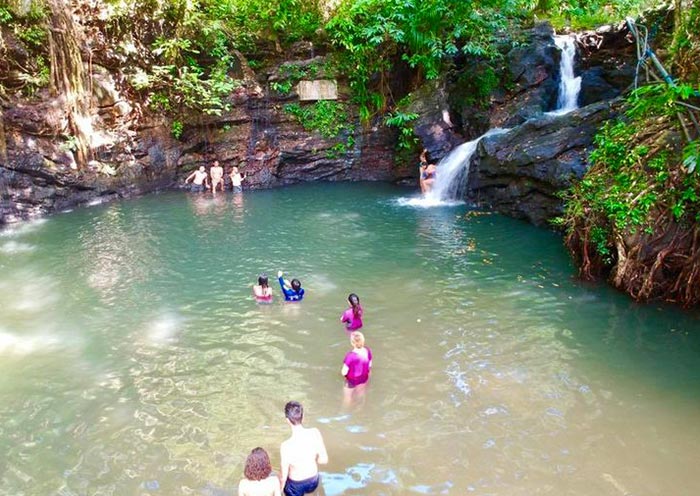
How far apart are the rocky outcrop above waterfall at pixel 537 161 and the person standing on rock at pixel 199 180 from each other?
32.2 feet

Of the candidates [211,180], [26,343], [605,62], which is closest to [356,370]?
[26,343]

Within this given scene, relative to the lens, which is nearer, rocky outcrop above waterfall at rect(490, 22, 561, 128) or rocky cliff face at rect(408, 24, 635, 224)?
rocky cliff face at rect(408, 24, 635, 224)

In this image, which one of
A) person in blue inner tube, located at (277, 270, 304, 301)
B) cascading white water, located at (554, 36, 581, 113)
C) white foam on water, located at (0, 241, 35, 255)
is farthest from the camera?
cascading white water, located at (554, 36, 581, 113)

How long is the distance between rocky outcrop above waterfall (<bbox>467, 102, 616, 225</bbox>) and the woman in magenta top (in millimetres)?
7835

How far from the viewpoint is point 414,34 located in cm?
1880

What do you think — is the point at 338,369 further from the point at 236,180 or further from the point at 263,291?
the point at 236,180

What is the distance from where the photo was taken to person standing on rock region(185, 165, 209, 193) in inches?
779

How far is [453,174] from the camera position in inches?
679

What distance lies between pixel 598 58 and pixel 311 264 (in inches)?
499

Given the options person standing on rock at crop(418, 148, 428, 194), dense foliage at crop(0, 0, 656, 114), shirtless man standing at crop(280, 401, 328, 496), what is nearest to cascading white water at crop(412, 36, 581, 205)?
person standing on rock at crop(418, 148, 428, 194)

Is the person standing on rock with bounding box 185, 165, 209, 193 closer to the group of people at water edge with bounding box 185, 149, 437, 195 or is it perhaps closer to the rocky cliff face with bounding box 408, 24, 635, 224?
the group of people at water edge with bounding box 185, 149, 437, 195

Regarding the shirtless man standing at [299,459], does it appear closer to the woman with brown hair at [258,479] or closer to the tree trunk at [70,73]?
the woman with brown hair at [258,479]

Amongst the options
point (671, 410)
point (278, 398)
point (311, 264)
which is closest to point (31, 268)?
point (311, 264)

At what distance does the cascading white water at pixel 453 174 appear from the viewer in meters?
16.9
